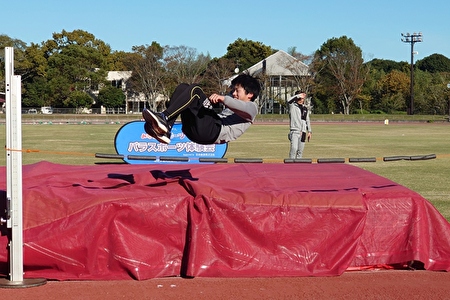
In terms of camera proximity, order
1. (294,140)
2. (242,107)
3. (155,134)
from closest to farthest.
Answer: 1. (242,107)
2. (155,134)
3. (294,140)

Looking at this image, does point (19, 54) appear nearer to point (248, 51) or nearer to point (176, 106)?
point (248, 51)

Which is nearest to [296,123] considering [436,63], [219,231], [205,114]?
[205,114]

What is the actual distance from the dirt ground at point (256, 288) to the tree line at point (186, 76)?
200 ft

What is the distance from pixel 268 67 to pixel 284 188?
7514 cm

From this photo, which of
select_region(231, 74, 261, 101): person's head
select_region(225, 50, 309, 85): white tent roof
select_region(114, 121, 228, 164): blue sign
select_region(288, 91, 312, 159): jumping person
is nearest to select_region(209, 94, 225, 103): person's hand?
select_region(231, 74, 261, 101): person's head

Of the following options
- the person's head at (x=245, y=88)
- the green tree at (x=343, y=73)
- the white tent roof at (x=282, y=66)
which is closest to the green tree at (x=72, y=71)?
the white tent roof at (x=282, y=66)

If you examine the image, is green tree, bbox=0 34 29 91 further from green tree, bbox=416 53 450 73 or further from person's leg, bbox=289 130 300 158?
green tree, bbox=416 53 450 73

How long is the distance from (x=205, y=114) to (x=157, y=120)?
22.5 inches

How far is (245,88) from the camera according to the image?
648 centimetres

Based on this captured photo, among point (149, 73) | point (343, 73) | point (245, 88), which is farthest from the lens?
point (343, 73)

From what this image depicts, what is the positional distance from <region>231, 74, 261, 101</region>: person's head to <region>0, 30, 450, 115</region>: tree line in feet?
197

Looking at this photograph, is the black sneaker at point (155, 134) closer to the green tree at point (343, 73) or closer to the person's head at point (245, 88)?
the person's head at point (245, 88)

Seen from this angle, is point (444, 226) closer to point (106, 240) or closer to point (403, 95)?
point (106, 240)

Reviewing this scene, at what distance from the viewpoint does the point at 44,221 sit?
561 centimetres
